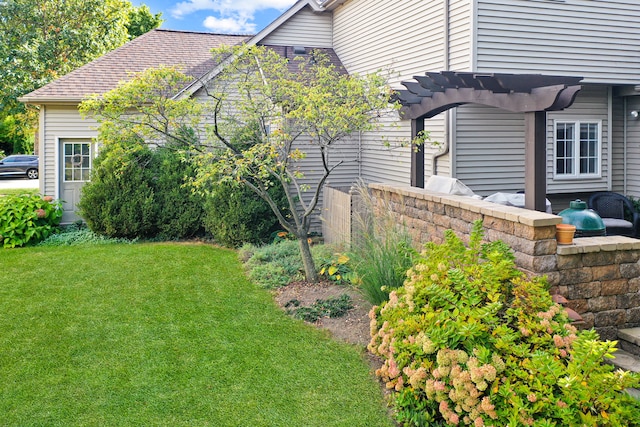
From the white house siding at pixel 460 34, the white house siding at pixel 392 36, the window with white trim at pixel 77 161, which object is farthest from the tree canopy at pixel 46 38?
the white house siding at pixel 460 34

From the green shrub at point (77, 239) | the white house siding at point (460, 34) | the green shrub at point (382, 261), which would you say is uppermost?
the white house siding at point (460, 34)

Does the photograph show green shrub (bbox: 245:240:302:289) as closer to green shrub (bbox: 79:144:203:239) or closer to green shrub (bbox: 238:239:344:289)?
green shrub (bbox: 238:239:344:289)

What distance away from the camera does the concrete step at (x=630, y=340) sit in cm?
429

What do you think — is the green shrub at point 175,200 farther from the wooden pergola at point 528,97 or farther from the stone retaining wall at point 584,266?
the stone retaining wall at point 584,266

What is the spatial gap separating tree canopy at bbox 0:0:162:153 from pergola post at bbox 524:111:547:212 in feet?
59.3

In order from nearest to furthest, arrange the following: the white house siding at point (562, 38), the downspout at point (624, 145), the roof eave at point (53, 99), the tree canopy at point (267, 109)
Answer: the tree canopy at point (267, 109), the white house siding at point (562, 38), the downspout at point (624, 145), the roof eave at point (53, 99)

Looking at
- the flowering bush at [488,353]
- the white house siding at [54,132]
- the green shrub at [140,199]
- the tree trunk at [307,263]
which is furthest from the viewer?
the white house siding at [54,132]

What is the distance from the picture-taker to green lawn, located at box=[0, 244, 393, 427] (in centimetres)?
382

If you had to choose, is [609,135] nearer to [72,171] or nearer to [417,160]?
[417,160]

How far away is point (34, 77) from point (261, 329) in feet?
60.0

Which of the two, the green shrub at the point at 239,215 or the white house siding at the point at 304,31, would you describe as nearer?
the green shrub at the point at 239,215

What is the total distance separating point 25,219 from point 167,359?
23.9 ft

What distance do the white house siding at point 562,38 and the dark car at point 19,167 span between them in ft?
87.5

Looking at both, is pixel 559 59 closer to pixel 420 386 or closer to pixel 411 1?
pixel 411 1
